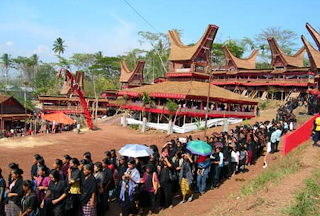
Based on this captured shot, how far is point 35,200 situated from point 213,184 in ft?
20.0

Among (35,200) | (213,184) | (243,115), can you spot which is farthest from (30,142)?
(243,115)

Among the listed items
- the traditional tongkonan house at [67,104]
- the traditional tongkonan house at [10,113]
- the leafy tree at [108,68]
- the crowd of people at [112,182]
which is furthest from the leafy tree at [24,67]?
the crowd of people at [112,182]

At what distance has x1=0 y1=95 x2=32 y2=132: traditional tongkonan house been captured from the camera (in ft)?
89.8

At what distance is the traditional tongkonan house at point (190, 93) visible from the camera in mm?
24397

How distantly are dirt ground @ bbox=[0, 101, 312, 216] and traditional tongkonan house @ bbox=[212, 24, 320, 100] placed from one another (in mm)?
11087

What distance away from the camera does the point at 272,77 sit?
128 feet

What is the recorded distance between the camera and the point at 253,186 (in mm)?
8195

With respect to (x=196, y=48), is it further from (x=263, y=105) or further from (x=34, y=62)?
(x=34, y=62)

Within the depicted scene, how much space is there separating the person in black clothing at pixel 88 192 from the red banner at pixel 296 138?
8.83 meters

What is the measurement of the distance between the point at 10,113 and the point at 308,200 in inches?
1115

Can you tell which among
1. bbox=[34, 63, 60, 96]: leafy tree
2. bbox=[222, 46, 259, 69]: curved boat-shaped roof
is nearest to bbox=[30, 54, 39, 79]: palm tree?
bbox=[34, 63, 60, 96]: leafy tree

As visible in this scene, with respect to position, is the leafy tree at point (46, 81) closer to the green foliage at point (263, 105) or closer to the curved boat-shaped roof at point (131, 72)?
the curved boat-shaped roof at point (131, 72)

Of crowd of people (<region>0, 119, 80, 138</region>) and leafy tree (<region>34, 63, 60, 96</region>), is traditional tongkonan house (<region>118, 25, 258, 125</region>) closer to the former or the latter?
crowd of people (<region>0, 119, 80, 138</region>)

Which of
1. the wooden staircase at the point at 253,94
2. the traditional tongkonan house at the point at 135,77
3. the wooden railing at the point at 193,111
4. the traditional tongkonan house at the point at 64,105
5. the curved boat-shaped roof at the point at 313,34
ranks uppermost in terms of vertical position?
the curved boat-shaped roof at the point at 313,34
